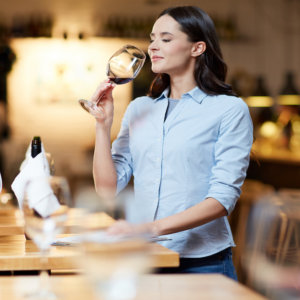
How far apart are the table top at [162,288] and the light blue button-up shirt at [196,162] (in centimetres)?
60

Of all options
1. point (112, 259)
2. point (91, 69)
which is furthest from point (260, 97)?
point (112, 259)

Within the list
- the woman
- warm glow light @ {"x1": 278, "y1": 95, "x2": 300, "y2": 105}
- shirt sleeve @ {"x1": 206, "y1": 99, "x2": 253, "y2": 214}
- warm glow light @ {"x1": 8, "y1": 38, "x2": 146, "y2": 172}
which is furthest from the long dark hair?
warm glow light @ {"x1": 278, "y1": 95, "x2": 300, "y2": 105}

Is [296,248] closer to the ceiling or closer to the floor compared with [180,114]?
closer to the floor

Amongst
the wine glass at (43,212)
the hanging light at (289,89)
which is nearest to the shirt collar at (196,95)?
the wine glass at (43,212)

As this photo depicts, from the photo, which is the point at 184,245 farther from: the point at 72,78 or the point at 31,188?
the point at 72,78

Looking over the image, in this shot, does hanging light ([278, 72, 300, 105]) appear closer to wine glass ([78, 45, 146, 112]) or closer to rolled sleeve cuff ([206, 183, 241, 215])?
wine glass ([78, 45, 146, 112])

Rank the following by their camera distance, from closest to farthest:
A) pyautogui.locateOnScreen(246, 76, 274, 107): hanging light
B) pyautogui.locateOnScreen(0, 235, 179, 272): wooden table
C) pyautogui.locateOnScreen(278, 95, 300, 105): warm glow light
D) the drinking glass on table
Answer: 1. the drinking glass on table
2. pyautogui.locateOnScreen(0, 235, 179, 272): wooden table
3. pyautogui.locateOnScreen(246, 76, 274, 107): hanging light
4. pyautogui.locateOnScreen(278, 95, 300, 105): warm glow light

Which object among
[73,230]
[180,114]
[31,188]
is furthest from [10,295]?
[180,114]

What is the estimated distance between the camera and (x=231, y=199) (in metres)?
1.74

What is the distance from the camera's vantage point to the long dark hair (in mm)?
1858

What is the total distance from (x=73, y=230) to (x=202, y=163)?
44 cm

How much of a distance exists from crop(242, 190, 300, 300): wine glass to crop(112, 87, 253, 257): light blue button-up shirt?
0.62m

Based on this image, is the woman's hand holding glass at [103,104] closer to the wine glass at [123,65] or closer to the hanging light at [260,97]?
the wine glass at [123,65]

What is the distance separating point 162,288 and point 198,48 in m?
1.01
